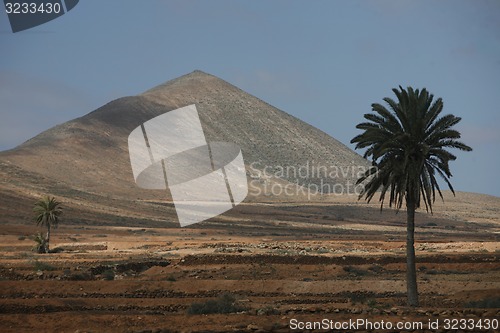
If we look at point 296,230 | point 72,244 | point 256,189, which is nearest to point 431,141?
point 72,244

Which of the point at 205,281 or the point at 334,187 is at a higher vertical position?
the point at 334,187

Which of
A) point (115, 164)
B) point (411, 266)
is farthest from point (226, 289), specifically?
point (115, 164)

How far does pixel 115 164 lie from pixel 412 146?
121 metres

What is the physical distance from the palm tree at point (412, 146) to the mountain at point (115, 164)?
6352 cm

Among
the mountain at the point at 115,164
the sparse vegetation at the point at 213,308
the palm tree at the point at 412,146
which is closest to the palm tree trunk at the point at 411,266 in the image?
the palm tree at the point at 412,146

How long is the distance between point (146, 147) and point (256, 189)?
2482 centimetres

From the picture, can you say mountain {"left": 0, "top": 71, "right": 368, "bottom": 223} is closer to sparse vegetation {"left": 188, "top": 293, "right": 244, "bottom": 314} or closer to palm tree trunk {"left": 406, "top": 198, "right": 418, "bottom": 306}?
sparse vegetation {"left": 188, "top": 293, "right": 244, "bottom": 314}

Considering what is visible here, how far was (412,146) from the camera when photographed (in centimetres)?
2644

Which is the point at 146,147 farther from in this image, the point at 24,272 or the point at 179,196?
the point at 24,272

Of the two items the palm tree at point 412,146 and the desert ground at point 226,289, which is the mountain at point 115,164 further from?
the palm tree at point 412,146

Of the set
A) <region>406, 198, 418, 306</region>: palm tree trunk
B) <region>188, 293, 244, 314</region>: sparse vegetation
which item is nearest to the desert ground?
<region>188, 293, 244, 314</region>: sparse vegetation

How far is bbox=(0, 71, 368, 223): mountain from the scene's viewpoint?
106 meters

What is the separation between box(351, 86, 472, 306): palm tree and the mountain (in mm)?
63516

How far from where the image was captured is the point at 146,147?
502 feet
